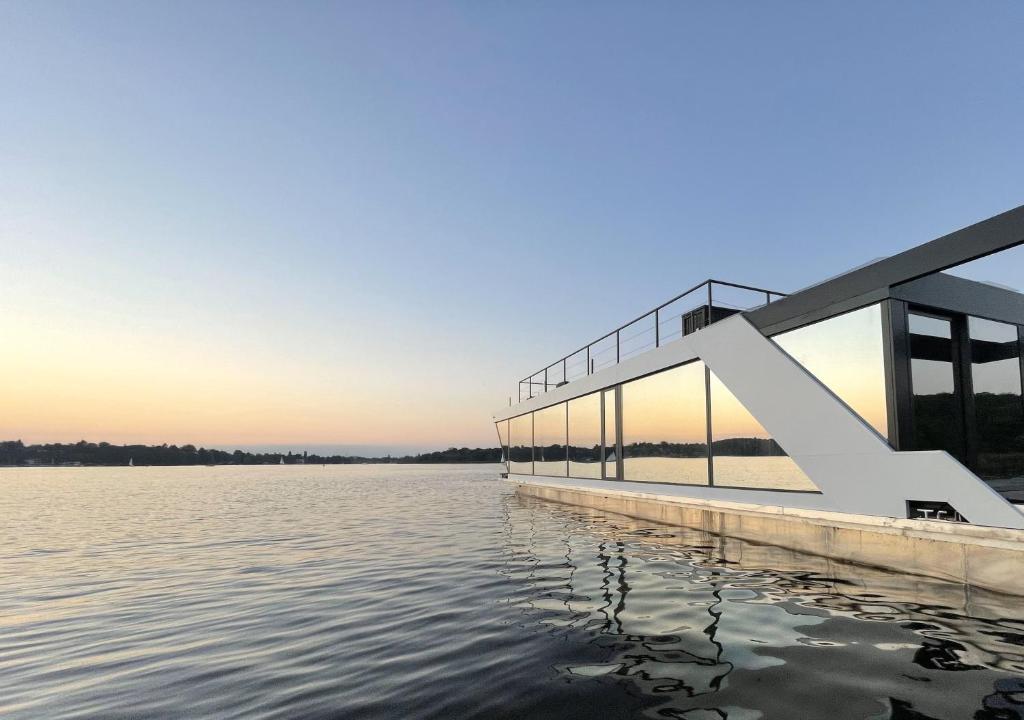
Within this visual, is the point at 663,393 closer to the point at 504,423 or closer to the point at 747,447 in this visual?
the point at 747,447

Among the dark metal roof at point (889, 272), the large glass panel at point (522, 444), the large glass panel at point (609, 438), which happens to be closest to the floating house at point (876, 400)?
the dark metal roof at point (889, 272)

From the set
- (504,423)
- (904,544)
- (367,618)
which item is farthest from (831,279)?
(504,423)

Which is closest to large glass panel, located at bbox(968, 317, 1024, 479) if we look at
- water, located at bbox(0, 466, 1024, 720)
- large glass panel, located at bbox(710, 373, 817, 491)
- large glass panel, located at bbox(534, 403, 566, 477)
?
large glass panel, located at bbox(710, 373, 817, 491)

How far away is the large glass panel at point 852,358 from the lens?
996cm

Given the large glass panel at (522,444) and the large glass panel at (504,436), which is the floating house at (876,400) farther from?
the large glass panel at (504,436)

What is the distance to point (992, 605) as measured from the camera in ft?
23.5

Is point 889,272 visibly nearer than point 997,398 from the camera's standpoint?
Yes

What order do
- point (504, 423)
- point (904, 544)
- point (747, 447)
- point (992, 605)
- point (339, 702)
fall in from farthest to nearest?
point (504, 423)
point (747, 447)
point (904, 544)
point (992, 605)
point (339, 702)

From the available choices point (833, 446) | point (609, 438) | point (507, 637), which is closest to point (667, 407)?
point (609, 438)

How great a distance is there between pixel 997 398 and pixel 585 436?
13163 millimetres

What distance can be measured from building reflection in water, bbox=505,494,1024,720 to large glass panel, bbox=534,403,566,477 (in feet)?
45.1

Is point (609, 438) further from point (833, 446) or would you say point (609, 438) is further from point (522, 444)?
point (522, 444)

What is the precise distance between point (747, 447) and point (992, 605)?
559 cm

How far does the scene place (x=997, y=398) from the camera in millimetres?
10430
